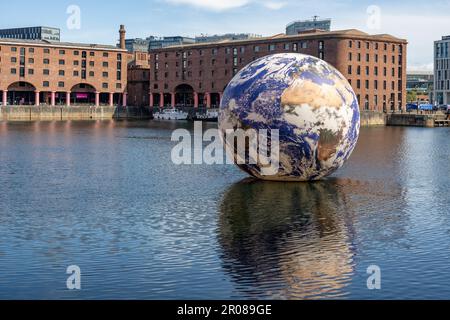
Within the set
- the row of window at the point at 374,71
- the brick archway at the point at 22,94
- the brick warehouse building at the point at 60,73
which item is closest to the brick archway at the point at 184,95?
the brick warehouse building at the point at 60,73

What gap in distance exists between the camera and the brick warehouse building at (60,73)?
442 ft

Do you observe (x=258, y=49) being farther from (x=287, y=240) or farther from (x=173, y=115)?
(x=287, y=240)

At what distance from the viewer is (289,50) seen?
127625 mm

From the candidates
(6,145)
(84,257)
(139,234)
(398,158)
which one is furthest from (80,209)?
(6,145)

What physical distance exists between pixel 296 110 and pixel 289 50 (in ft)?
334

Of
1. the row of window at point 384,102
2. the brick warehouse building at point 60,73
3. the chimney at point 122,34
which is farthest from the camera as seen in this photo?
the chimney at point 122,34

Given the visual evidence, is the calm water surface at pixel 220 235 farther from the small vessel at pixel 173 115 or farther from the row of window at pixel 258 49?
the small vessel at pixel 173 115

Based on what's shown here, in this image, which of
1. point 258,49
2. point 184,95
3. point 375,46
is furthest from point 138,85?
point 375,46

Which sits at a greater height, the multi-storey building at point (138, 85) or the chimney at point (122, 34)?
the chimney at point (122, 34)

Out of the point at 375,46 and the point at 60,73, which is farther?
the point at 60,73

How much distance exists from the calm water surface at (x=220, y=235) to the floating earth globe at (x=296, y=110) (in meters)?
1.39

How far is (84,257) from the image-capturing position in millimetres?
17703

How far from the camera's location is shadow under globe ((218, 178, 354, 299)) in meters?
15.5
